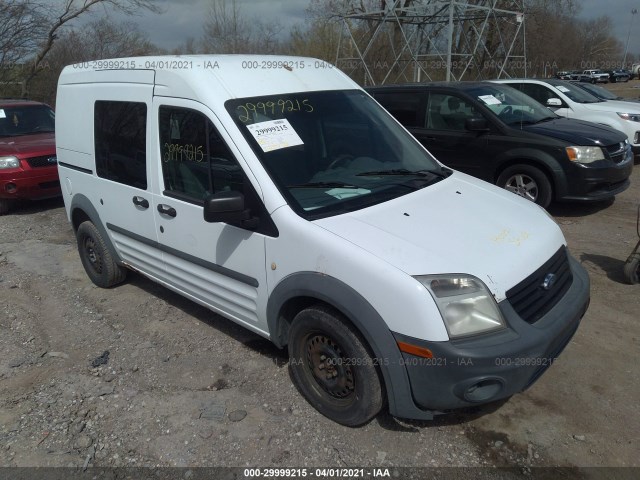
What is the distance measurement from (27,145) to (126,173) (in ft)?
16.5

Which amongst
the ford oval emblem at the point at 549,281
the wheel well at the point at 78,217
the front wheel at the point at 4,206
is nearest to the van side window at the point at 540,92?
the ford oval emblem at the point at 549,281

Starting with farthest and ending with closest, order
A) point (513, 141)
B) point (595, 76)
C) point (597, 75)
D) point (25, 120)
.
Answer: point (597, 75) < point (595, 76) < point (25, 120) < point (513, 141)

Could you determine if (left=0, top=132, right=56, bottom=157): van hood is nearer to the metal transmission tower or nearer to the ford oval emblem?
the ford oval emblem

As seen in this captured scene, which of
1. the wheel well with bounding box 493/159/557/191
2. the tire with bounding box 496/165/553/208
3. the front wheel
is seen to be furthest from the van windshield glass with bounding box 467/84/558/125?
→ the front wheel

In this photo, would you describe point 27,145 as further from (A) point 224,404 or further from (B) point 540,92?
(B) point 540,92

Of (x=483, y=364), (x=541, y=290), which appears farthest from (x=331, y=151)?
(x=483, y=364)

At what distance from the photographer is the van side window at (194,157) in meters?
3.07

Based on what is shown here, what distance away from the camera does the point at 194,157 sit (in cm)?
328

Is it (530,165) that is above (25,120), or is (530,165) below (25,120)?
below

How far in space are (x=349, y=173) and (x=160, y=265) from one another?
171 centimetres

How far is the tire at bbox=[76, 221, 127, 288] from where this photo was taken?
463cm

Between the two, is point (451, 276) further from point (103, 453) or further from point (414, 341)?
point (103, 453)

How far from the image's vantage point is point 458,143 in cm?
692

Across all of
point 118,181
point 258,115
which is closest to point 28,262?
point 118,181
